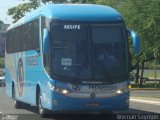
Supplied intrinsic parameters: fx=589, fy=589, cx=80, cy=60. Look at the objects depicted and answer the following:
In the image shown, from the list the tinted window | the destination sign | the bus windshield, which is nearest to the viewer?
the bus windshield

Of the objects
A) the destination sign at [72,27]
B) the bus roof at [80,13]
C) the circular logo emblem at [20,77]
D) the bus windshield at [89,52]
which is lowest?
the circular logo emblem at [20,77]

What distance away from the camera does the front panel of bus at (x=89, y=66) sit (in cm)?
1725

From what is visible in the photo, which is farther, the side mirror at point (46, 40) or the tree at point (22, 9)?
the tree at point (22, 9)

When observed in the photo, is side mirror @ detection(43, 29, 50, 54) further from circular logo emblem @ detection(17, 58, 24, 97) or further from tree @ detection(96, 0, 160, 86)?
tree @ detection(96, 0, 160, 86)

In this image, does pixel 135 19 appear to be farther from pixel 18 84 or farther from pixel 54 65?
pixel 54 65

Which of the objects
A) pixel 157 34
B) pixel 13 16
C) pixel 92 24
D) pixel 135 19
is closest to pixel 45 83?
pixel 92 24

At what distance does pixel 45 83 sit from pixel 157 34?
733 inches

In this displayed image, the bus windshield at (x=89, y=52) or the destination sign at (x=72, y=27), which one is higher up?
the destination sign at (x=72, y=27)

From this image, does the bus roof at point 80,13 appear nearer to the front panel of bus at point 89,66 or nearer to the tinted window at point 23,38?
the front panel of bus at point 89,66

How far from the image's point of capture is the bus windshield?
17359 millimetres

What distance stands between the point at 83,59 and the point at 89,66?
0.27 m

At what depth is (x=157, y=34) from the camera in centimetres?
3559

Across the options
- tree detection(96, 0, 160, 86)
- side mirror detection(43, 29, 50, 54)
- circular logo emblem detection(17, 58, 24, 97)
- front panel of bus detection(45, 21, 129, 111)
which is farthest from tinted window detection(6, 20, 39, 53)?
tree detection(96, 0, 160, 86)

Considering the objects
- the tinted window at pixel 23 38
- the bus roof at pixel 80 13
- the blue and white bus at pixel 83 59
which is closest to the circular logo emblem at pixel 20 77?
the tinted window at pixel 23 38
